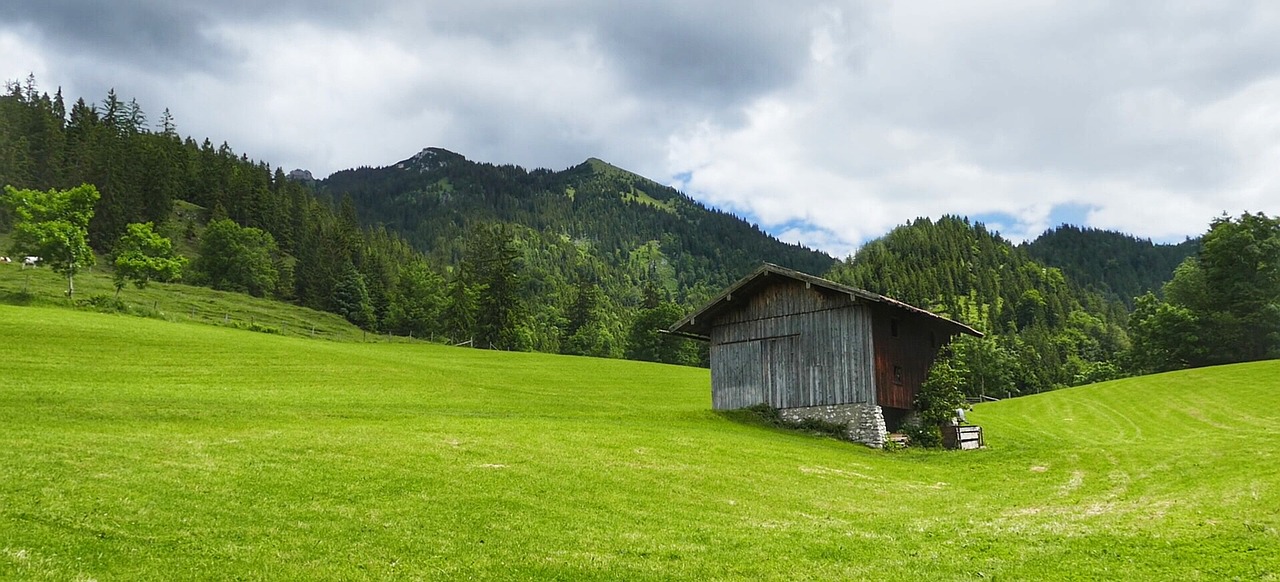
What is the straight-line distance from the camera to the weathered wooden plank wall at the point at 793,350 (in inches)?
1484

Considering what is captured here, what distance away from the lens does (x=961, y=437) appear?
37531mm

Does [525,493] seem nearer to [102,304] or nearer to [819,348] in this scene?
[819,348]

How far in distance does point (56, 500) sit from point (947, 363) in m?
38.1

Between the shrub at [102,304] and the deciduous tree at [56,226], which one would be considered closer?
the shrub at [102,304]

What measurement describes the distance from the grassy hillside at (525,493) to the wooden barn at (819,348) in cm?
286

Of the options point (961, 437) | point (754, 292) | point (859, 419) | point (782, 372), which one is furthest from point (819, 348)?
point (961, 437)

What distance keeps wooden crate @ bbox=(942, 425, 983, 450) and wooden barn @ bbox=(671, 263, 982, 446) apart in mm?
2439

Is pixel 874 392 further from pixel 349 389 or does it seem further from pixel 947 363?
pixel 349 389

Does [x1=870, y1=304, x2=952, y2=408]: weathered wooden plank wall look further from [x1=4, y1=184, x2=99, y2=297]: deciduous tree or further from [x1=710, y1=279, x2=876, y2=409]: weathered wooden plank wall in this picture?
[x1=4, y1=184, x2=99, y2=297]: deciduous tree

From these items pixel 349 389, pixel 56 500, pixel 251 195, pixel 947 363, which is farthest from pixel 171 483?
pixel 251 195

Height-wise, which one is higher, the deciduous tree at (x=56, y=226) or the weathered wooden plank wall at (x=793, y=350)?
the deciduous tree at (x=56, y=226)

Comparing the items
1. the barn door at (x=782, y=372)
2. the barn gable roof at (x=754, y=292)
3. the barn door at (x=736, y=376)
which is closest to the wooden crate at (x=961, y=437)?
the barn gable roof at (x=754, y=292)

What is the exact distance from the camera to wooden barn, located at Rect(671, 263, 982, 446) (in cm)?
3734

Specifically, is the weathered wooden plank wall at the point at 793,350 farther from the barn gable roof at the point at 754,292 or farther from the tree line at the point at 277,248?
the tree line at the point at 277,248
